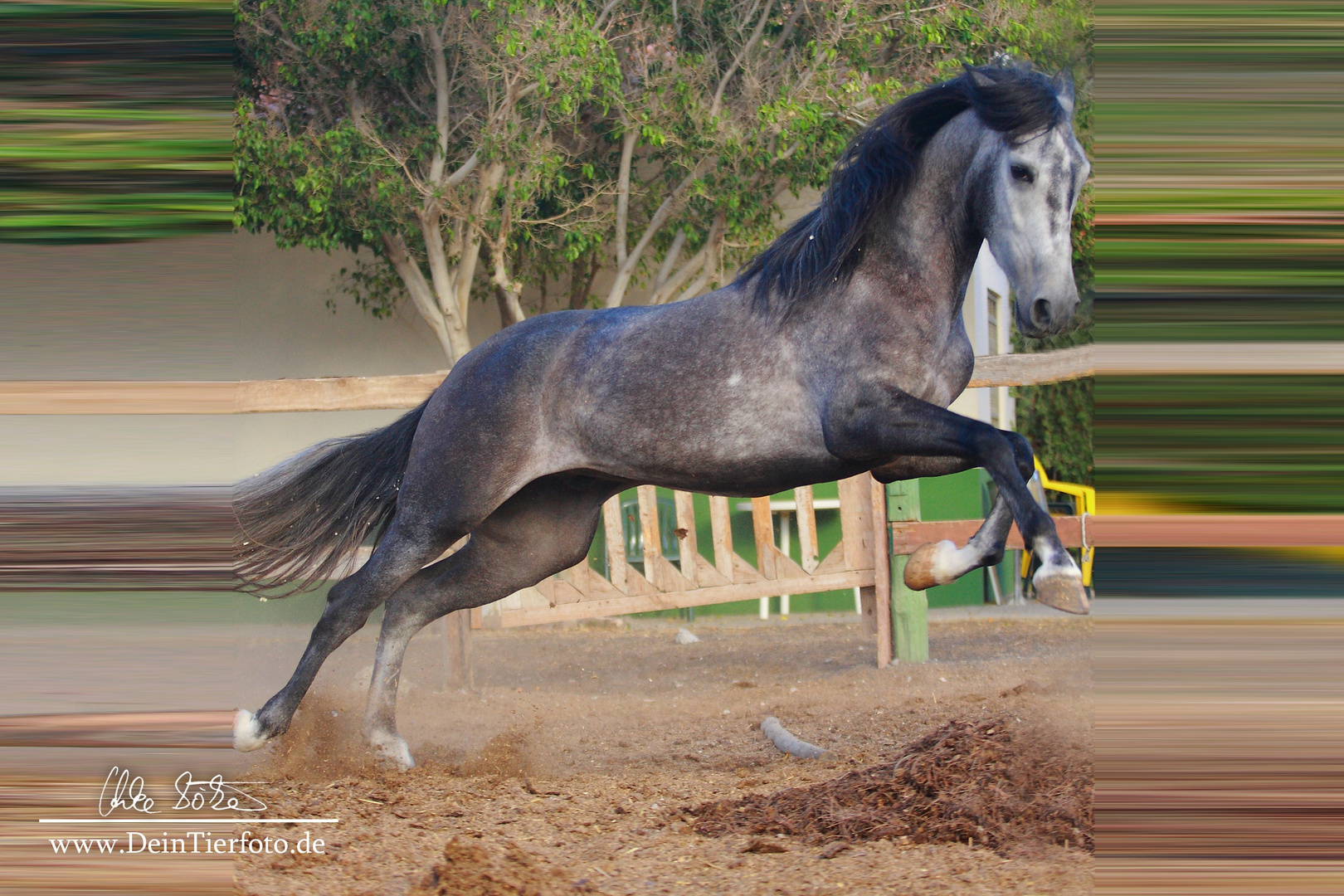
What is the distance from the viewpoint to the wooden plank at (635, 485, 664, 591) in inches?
273

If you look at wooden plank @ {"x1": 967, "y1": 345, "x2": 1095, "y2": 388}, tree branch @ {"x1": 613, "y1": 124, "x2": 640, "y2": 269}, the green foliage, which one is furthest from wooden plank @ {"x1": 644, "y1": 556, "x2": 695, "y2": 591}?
the green foliage

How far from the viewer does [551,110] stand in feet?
26.6

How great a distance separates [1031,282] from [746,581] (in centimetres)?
414

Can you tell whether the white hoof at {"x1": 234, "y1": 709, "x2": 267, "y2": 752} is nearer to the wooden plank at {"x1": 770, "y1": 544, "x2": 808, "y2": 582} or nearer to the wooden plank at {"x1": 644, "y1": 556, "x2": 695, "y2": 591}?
the wooden plank at {"x1": 644, "y1": 556, "x2": 695, "y2": 591}

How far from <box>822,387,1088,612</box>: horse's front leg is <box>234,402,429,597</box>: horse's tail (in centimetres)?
193

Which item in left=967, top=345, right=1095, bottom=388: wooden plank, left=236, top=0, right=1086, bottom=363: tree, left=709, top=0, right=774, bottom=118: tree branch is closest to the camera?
left=967, top=345, right=1095, bottom=388: wooden plank

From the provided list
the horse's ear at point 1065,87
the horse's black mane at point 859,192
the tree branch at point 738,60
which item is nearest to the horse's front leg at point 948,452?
the horse's black mane at point 859,192

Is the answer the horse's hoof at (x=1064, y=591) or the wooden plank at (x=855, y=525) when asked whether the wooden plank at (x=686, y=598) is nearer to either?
the wooden plank at (x=855, y=525)

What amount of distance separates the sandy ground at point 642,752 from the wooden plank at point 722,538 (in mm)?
707

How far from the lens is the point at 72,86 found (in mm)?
1820

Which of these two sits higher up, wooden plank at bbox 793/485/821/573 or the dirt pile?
the dirt pile

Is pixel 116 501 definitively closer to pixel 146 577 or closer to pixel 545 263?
pixel 146 577

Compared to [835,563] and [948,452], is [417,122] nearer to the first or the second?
[835,563]
